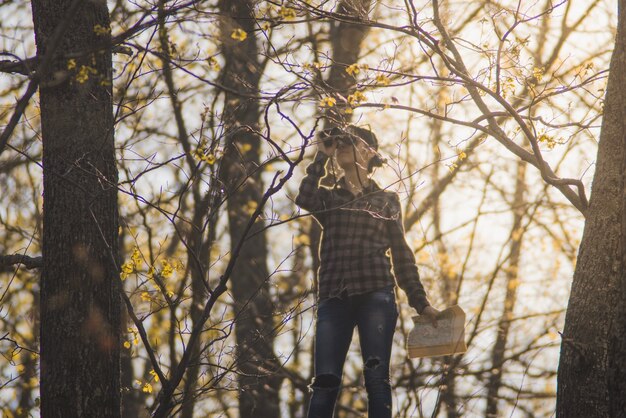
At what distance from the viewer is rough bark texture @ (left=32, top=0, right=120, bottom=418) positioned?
13.6 ft

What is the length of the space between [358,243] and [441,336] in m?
0.68

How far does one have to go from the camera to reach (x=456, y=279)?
1220cm

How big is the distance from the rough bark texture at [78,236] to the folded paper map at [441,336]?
160 cm

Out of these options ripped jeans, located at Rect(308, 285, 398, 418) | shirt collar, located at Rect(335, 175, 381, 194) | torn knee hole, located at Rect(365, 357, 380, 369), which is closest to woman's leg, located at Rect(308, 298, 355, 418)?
ripped jeans, located at Rect(308, 285, 398, 418)

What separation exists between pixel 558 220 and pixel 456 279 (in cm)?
182

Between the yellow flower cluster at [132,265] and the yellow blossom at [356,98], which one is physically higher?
the yellow blossom at [356,98]

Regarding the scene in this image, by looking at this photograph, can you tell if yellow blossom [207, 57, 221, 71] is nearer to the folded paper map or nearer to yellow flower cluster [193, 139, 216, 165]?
yellow flower cluster [193, 139, 216, 165]

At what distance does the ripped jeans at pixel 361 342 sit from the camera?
4.47m

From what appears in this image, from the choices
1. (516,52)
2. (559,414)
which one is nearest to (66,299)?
(559,414)

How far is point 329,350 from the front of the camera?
4566mm

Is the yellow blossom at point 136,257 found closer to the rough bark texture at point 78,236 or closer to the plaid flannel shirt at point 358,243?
the rough bark texture at point 78,236

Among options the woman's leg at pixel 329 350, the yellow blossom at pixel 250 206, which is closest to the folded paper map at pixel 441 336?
the woman's leg at pixel 329 350

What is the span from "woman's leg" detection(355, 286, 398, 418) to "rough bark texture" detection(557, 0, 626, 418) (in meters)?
0.95

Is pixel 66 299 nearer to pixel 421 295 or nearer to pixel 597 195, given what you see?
pixel 421 295
